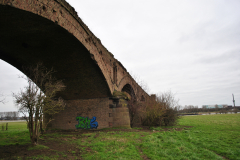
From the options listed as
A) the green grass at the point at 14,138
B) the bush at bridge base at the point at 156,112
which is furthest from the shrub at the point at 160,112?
the green grass at the point at 14,138

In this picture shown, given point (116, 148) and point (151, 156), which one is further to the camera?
point (116, 148)

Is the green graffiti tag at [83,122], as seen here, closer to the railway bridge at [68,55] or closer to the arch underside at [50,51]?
the railway bridge at [68,55]

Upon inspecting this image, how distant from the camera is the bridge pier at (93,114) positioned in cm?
1343

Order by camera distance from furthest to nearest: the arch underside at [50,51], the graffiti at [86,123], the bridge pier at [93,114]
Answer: the graffiti at [86,123]
the bridge pier at [93,114]
the arch underside at [50,51]

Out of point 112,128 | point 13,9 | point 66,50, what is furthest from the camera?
point 112,128

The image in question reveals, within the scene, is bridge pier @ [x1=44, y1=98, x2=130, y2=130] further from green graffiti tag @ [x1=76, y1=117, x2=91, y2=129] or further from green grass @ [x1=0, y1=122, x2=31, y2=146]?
green grass @ [x1=0, y1=122, x2=31, y2=146]

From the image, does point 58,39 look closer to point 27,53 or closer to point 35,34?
point 35,34

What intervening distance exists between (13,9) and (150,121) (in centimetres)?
1199

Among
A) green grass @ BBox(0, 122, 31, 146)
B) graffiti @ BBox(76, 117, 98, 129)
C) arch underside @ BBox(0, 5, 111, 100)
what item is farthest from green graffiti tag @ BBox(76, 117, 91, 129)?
green grass @ BBox(0, 122, 31, 146)

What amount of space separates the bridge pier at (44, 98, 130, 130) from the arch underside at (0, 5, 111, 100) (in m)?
0.66

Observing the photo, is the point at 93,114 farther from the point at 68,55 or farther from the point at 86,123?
the point at 68,55

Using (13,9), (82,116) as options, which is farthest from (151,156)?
(82,116)

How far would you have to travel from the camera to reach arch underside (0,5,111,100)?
21.7 ft

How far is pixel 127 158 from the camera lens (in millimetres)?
5512
